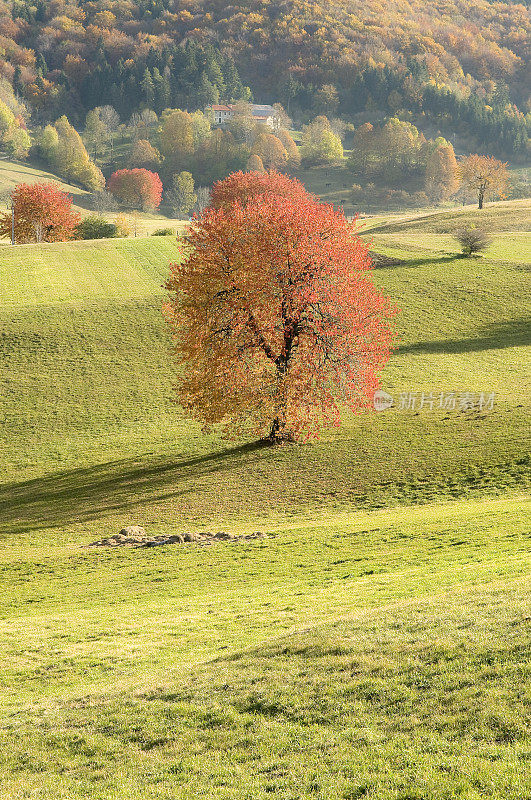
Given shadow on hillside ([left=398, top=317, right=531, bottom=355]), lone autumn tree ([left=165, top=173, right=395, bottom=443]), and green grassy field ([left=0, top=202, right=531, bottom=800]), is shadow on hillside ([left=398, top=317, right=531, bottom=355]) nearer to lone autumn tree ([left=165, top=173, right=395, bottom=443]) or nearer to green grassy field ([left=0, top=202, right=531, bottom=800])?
green grassy field ([left=0, top=202, right=531, bottom=800])

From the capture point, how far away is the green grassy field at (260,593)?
11.1 metres

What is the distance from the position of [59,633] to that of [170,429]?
24946 mm

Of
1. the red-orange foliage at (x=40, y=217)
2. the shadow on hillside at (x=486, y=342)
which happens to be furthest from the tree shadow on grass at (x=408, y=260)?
the red-orange foliage at (x=40, y=217)

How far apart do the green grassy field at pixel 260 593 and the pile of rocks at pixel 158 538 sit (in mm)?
697

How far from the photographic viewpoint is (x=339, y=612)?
57.7ft

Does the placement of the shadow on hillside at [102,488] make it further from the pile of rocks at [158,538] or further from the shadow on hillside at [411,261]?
the shadow on hillside at [411,261]

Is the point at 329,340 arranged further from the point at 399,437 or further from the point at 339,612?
the point at 339,612

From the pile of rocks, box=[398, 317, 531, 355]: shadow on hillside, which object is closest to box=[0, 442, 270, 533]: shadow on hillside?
the pile of rocks

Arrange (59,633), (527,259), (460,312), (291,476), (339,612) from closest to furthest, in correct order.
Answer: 1. (339,612)
2. (59,633)
3. (291,476)
4. (460,312)
5. (527,259)

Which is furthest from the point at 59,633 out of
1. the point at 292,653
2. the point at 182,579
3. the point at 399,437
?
the point at 399,437

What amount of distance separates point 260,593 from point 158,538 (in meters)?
8.43

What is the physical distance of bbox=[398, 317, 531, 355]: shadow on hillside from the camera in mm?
57031
